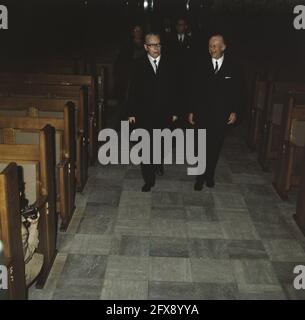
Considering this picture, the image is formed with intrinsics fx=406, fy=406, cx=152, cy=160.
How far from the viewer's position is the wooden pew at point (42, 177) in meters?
2.92

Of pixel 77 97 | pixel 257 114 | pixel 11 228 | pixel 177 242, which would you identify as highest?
pixel 77 97

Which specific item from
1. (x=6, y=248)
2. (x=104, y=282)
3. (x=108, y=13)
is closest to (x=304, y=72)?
(x=104, y=282)

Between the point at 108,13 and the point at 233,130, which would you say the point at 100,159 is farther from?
the point at 108,13

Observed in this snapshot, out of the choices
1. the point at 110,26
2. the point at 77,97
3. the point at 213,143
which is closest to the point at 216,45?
the point at 213,143

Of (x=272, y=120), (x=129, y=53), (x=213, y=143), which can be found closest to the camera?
(x=213, y=143)

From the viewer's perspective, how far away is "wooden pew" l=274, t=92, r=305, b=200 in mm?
4457

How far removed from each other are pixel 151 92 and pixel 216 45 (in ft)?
2.79

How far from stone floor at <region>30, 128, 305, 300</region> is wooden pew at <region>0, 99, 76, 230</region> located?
0.28 metres

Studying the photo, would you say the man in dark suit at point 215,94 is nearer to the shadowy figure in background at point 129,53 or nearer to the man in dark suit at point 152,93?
the man in dark suit at point 152,93

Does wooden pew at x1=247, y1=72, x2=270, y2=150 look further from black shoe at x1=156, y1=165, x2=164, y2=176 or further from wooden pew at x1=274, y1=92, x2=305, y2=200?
black shoe at x1=156, y1=165, x2=164, y2=176

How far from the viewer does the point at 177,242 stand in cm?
376

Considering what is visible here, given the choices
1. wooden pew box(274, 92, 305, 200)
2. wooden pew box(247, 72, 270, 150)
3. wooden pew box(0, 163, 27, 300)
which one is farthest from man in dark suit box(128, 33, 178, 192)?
wooden pew box(0, 163, 27, 300)

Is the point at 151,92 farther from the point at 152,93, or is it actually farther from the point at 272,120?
the point at 272,120

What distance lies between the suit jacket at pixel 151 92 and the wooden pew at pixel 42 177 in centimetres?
158
